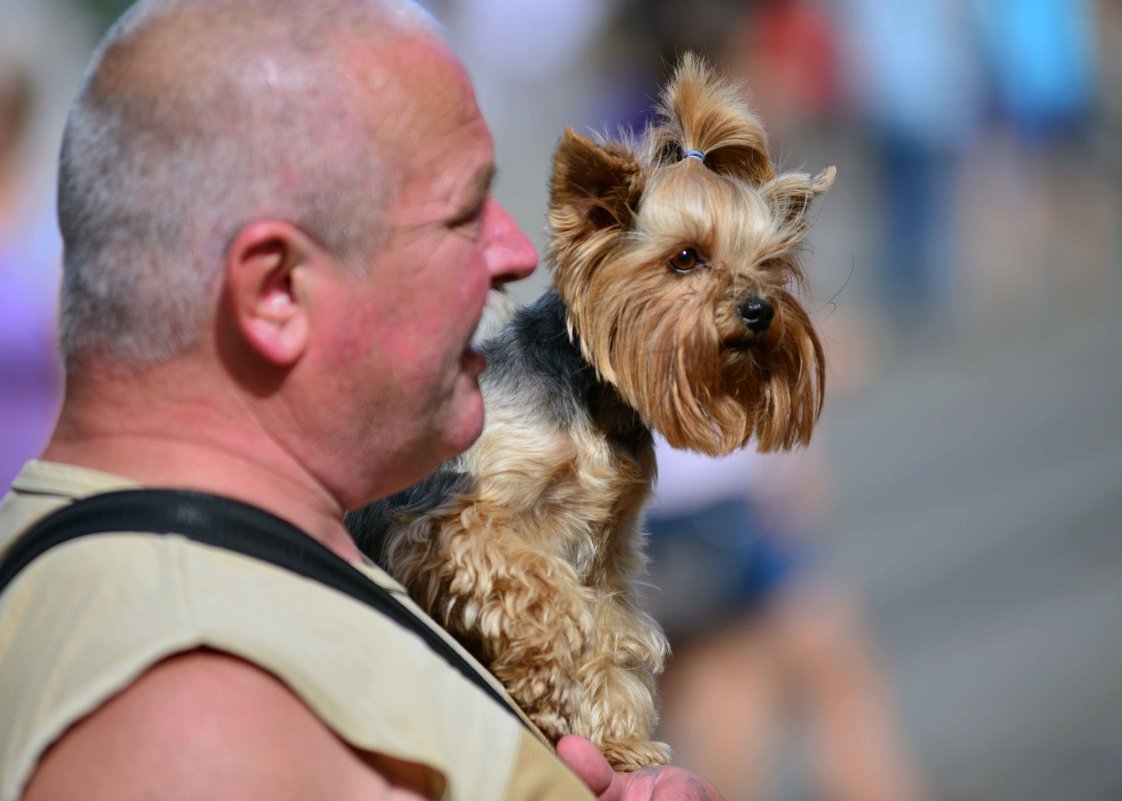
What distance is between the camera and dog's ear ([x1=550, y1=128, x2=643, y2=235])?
8.76 feet

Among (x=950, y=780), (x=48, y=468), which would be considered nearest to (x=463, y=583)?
(x=48, y=468)

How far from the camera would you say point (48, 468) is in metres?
1.58

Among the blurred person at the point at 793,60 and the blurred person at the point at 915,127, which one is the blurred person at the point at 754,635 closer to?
the blurred person at the point at 793,60

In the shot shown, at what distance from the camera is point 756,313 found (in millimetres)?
2875

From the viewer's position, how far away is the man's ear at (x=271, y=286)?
4.93ft

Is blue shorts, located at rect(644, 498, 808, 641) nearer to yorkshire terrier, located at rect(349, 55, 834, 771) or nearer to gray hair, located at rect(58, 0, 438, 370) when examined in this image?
yorkshire terrier, located at rect(349, 55, 834, 771)

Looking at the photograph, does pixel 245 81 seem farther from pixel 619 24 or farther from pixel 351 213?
pixel 619 24

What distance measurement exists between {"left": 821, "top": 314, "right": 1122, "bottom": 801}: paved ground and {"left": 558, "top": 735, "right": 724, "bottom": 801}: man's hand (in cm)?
464

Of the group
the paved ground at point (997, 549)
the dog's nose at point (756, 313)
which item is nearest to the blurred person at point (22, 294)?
the dog's nose at point (756, 313)

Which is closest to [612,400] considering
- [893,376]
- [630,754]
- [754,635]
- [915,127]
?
[630,754]

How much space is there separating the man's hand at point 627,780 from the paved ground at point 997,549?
464cm

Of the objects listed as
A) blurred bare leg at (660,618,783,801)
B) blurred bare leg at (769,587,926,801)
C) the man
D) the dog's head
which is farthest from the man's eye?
blurred bare leg at (769,587,926,801)

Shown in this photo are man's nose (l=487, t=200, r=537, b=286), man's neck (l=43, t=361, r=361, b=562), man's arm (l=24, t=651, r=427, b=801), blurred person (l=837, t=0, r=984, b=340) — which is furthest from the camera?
blurred person (l=837, t=0, r=984, b=340)

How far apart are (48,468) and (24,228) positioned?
306 cm
